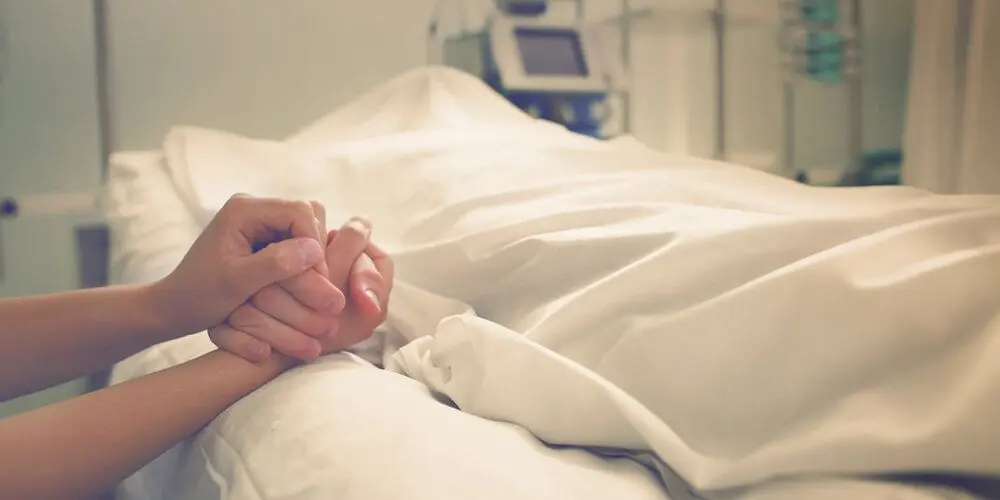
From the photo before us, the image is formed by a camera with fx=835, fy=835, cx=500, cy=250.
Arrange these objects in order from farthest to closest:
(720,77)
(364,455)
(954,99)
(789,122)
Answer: (789,122)
(720,77)
(954,99)
(364,455)

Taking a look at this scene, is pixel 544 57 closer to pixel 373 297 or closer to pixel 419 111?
pixel 419 111

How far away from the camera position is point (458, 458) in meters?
0.35

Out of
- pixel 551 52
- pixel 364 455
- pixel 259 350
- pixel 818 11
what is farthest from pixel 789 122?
pixel 364 455

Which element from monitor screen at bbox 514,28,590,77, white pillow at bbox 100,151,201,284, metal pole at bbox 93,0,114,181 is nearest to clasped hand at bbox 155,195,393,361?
white pillow at bbox 100,151,201,284

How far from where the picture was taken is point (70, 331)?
1.99 feet

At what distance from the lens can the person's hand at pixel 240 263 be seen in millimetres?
536

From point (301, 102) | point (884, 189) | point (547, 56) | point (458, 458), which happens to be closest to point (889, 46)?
point (547, 56)

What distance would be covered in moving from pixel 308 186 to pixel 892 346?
622 millimetres

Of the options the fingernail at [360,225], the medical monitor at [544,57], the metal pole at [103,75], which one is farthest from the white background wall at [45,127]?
the fingernail at [360,225]

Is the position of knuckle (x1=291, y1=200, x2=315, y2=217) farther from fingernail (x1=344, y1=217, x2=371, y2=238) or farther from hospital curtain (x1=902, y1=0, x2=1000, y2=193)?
hospital curtain (x1=902, y1=0, x2=1000, y2=193)

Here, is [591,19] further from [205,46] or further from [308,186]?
[308,186]

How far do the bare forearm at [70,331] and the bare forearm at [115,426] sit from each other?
108 millimetres

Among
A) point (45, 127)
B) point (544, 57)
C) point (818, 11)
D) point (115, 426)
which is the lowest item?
point (115, 426)

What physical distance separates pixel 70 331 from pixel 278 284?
0.59 ft
